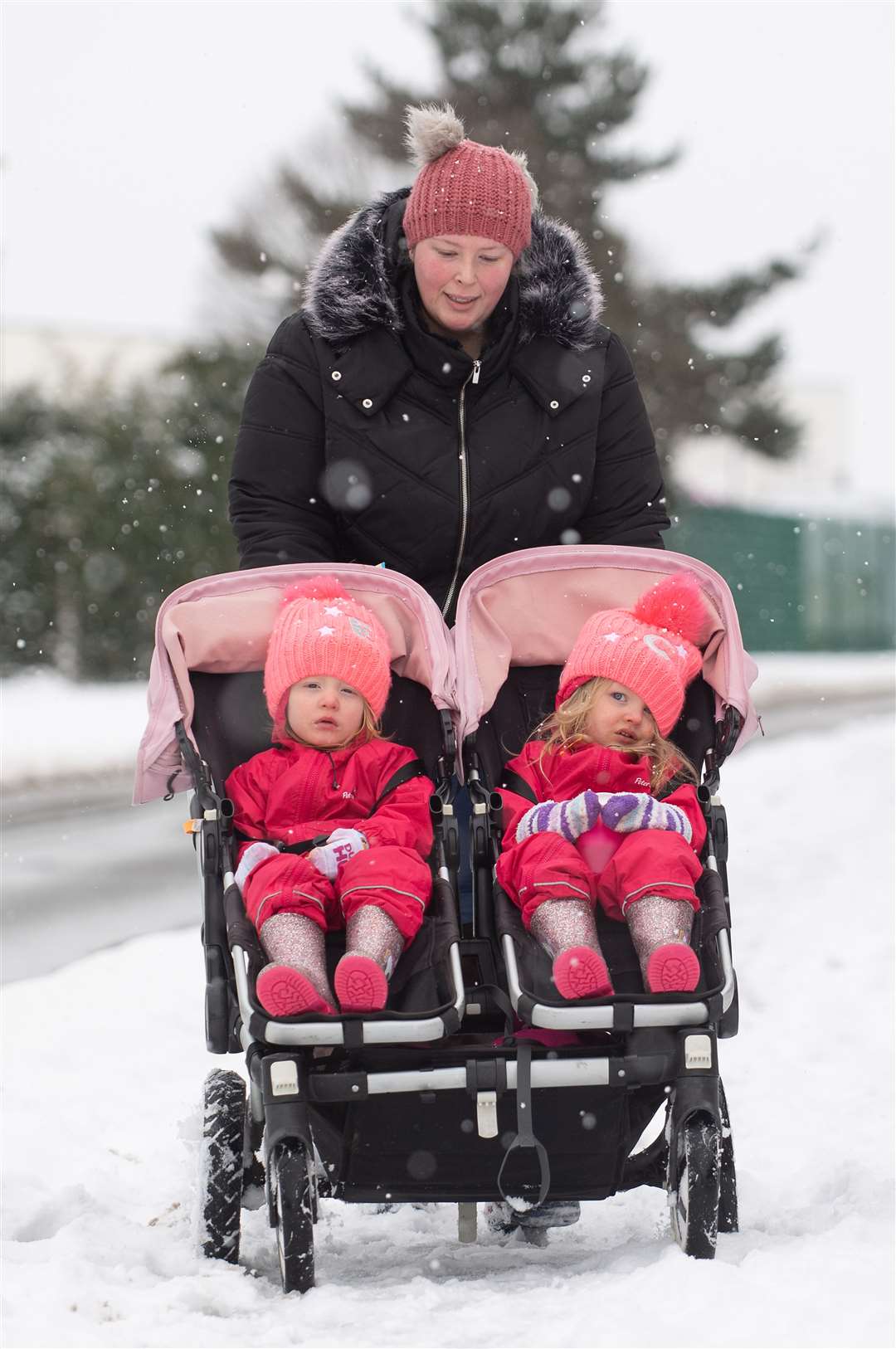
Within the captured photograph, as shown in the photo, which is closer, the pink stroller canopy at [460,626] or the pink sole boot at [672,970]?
the pink sole boot at [672,970]

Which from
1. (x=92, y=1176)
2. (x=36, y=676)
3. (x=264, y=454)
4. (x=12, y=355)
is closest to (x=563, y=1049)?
Result: (x=92, y=1176)

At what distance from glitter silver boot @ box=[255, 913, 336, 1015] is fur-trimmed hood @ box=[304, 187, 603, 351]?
1.57 metres

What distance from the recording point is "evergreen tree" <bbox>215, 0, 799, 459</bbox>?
17.7 metres

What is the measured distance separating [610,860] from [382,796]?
0.57m

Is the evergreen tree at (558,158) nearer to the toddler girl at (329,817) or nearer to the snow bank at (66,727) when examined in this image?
the snow bank at (66,727)

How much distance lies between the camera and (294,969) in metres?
3.13

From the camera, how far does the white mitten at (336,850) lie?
136 inches

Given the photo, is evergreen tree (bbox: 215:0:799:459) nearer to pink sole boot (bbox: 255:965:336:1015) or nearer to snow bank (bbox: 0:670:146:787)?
snow bank (bbox: 0:670:146:787)

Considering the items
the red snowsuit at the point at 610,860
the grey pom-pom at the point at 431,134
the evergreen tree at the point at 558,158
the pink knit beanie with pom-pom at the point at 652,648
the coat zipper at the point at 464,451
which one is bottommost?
the red snowsuit at the point at 610,860

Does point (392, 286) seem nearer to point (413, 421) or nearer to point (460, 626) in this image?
point (413, 421)

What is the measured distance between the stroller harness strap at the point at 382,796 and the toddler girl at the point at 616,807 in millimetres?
233

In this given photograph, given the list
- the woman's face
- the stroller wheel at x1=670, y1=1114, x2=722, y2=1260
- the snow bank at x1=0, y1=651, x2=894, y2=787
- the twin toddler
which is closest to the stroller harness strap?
the twin toddler

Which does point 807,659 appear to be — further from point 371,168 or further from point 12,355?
point 12,355


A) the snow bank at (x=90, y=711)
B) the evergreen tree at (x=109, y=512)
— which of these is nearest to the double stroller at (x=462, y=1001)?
the snow bank at (x=90, y=711)
